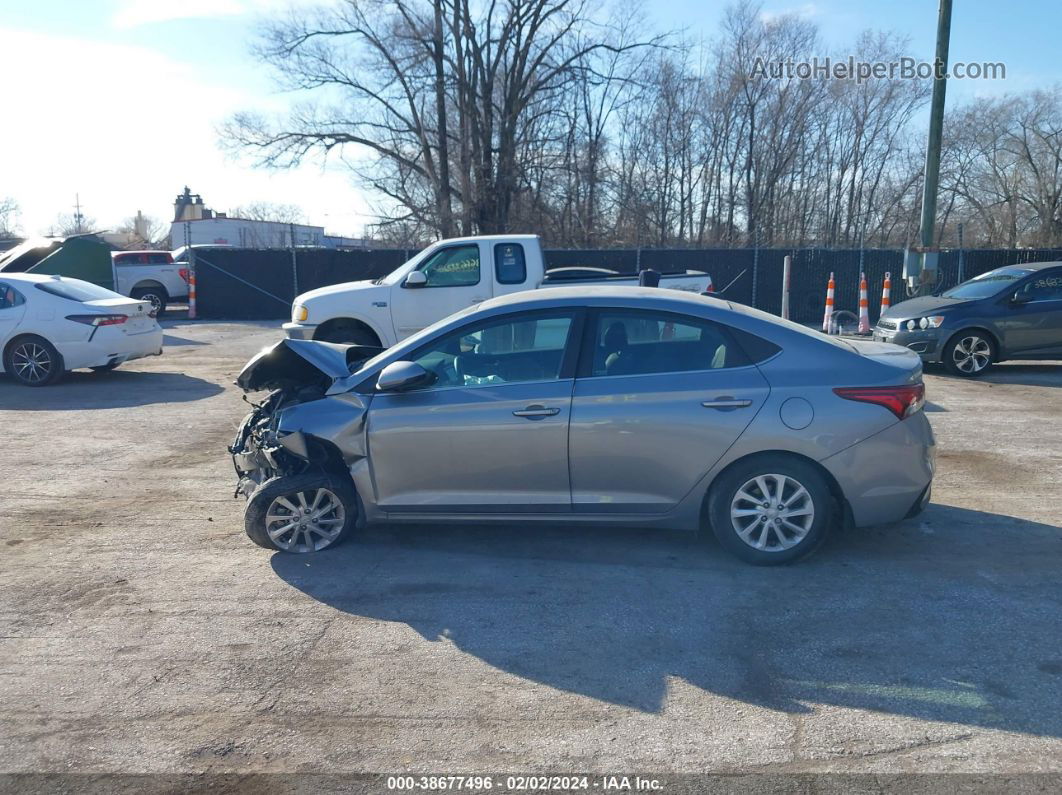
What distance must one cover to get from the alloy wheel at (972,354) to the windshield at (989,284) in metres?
0.71

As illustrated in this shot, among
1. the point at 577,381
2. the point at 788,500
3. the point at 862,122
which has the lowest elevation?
the point at 788,500

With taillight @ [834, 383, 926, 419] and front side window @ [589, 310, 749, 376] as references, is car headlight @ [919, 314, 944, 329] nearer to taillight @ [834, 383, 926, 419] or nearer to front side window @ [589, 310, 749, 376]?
taillight @ [834, 383, 926, 419]

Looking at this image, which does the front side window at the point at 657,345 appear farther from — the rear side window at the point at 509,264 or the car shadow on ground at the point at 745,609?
the rear side window at the point at 509,264

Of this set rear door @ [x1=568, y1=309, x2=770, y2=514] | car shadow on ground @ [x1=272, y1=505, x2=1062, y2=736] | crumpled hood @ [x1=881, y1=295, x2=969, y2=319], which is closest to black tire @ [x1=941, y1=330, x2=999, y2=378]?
crumpled hood @ [x1=881, y1=295, x2=969, y2=319]

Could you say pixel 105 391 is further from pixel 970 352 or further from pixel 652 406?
pixel 970 352

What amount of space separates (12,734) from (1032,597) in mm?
4943

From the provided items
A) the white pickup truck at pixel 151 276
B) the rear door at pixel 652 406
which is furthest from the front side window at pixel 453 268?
the white pickup truck at pixel 151 276

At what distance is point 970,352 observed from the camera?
42.3 ft

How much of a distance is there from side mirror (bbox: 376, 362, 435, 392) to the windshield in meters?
10.3

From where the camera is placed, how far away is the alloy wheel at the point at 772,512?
5367mm

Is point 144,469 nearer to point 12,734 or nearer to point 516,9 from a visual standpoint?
point 12,734

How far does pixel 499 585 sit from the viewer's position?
532cm

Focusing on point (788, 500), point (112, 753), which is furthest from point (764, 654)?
point (112, 753)

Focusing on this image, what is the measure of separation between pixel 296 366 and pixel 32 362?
781 cm
